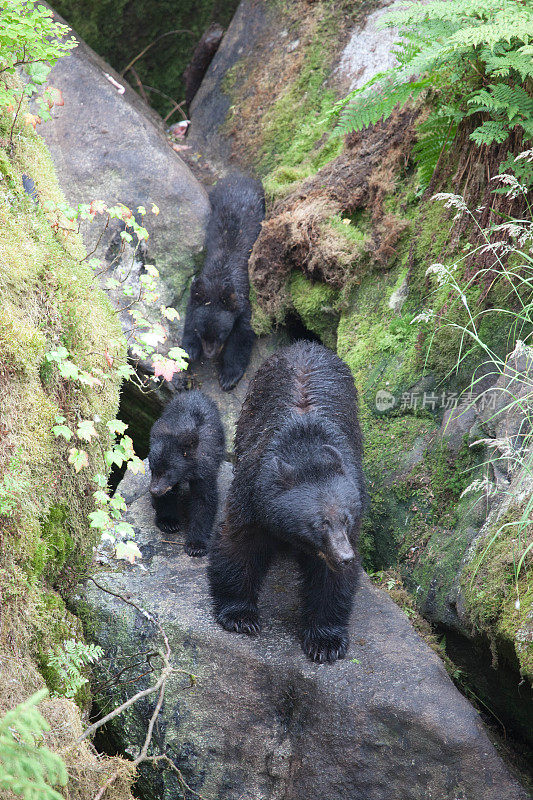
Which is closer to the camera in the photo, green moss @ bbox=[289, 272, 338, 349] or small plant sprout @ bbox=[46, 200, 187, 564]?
small plant sprout @ bbox=[46, 200, 187, 564]

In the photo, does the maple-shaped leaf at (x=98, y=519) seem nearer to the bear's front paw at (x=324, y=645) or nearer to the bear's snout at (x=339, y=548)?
the bear's snout at (x=339, y=548)

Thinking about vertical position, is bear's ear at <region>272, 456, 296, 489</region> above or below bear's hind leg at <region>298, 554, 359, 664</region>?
above

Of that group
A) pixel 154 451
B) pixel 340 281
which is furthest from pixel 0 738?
pixel 340 281

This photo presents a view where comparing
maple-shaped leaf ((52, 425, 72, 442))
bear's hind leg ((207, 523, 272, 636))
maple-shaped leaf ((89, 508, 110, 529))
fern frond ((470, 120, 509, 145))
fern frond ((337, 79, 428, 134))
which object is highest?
fern frond ((337, 79, 428, 134))

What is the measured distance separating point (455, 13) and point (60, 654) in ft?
18.9

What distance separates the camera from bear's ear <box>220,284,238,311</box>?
9.10 meters

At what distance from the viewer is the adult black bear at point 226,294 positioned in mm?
9148

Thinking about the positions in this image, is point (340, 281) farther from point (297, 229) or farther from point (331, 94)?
point (331, 94)

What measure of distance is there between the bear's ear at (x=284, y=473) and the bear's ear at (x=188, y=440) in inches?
81.1

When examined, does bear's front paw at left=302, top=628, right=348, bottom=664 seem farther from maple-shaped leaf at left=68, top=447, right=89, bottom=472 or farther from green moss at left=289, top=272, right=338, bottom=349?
green moss at left=289, top=272, right=338, bottom=349

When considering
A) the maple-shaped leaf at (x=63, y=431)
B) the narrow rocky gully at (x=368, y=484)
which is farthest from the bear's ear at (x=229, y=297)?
the maple-shaped leaf at (x=63, y=431)

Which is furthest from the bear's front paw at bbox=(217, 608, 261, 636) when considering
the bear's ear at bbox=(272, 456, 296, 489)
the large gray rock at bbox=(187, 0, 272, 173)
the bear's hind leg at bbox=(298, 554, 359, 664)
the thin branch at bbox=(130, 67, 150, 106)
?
the thin branch at bbox=(130, 67, 150, 106)

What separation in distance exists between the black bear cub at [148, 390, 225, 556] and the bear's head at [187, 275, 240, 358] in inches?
86.5

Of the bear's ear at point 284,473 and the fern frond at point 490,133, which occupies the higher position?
the fern frond at point 490,133
